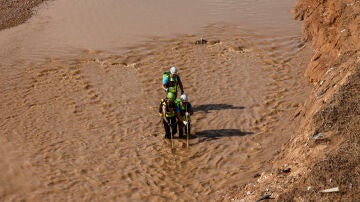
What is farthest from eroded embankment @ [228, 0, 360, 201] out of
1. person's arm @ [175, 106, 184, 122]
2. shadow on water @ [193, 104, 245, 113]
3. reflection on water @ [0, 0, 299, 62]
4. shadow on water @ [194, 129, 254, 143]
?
reflection on water @ [0, 0, 299, 62]

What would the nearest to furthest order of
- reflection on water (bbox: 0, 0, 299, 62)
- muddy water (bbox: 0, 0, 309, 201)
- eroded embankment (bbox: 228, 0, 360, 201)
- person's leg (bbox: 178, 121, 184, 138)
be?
eroded embankment (bbox: 228, 0, 360, 201) < muddy water (bbox: 0, 0, 309, 201) < person's leg (bbox: 178, 121, 184, 138) < reflection on water (bbox: 0, 0, 299, 62)

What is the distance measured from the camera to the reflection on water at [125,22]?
21.2 metres

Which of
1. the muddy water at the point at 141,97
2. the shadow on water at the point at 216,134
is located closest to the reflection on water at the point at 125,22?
the muddy water at the point at 141,97

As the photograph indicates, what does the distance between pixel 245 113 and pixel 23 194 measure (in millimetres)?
7461

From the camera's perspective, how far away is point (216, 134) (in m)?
13.6

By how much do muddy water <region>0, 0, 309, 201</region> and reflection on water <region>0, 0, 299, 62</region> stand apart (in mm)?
63

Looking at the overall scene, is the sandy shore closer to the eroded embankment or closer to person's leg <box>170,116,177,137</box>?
the eroded embankment

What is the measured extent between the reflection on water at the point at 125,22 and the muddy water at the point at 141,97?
63 millimetres

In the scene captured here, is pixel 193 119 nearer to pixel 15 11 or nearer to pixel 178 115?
pixel 178 115

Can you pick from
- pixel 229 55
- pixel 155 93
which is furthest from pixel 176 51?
pixel 155 93

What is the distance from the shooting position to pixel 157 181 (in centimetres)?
1157

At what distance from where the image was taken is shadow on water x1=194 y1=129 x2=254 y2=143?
1345 cm

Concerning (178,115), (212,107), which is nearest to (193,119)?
(212,107)

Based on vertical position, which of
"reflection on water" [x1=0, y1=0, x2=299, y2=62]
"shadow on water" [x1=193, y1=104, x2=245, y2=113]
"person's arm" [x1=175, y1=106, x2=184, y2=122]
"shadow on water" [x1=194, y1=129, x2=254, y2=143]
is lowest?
"shadow on water" [x1=194, y1=129, x2=254, y2=143]
